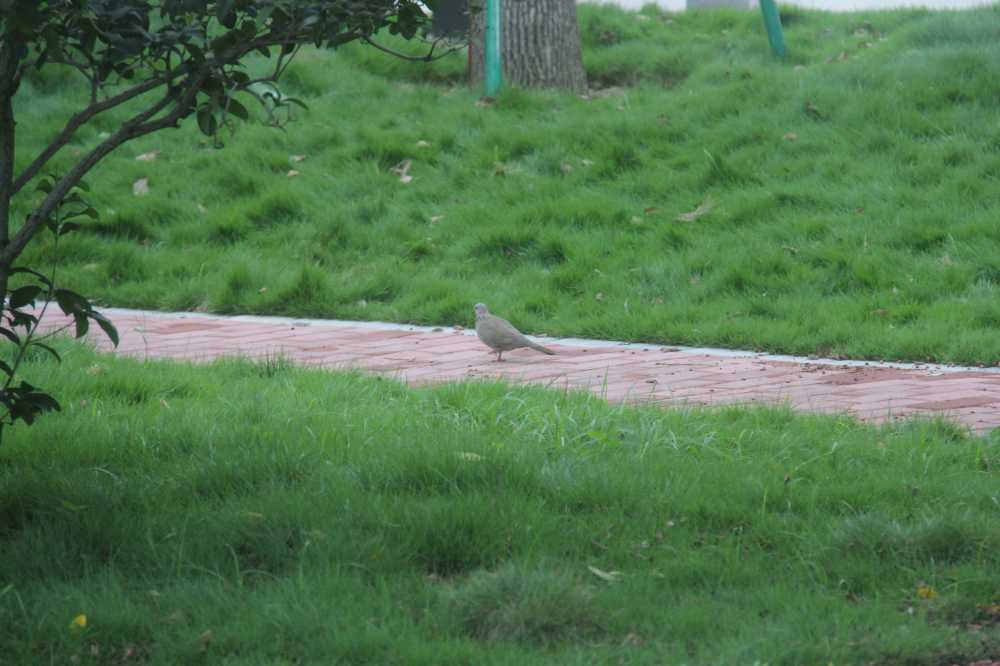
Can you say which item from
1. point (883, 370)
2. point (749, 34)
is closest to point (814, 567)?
point (883, 370)

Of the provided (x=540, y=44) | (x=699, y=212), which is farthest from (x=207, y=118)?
(x=540, y=44)

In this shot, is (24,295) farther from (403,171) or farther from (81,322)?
(403,171)

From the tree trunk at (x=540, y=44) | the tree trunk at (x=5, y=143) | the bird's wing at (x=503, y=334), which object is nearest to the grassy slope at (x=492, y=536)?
the tree trunk at (x=5, y=143)

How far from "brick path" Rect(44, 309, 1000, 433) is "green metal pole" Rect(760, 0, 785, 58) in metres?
6.24

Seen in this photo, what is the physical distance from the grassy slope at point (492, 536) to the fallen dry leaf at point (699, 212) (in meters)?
4.58

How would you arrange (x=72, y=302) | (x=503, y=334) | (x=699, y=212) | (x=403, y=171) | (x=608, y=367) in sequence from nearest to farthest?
(x=72, y=302)
(x=608, y=367)
(x=503, y=334)
(x=699, y=212)
(x=403, y=171)

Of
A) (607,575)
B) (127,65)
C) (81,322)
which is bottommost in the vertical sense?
(607,575)

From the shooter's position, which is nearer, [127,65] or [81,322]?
[81,322]

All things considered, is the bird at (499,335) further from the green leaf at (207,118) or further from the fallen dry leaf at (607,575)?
the fallen dry leaf at (607,575)

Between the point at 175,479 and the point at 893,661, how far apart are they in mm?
2461

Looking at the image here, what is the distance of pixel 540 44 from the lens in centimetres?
1291

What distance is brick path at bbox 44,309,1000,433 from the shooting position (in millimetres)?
6023

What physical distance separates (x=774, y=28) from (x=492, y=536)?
405 inches

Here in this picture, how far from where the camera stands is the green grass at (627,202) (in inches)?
330
